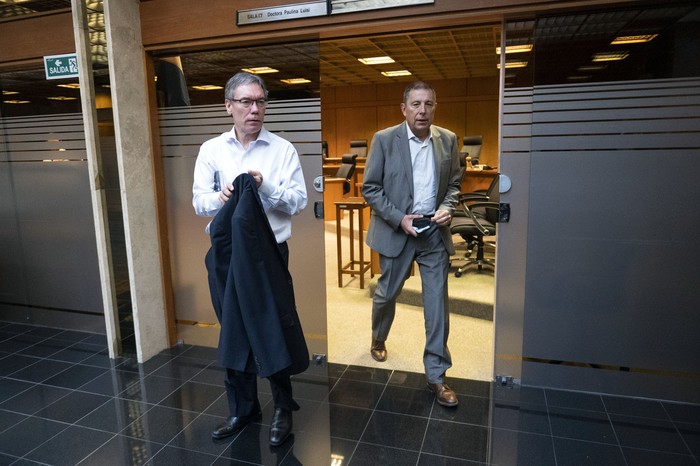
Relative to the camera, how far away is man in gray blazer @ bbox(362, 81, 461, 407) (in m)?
2.85

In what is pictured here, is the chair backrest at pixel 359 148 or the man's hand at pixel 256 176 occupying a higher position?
the chair backrest at pixel 359 148

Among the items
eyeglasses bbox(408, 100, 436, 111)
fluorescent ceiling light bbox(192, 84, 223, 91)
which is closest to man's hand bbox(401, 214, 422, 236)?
eyeglasses bbox(408, 100, 436, 111)

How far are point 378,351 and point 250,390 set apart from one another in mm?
1122

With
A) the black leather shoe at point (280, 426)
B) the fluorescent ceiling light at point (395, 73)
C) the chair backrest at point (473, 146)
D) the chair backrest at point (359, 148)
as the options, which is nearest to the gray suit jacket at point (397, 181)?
the black leather shoe at point (280, 426)

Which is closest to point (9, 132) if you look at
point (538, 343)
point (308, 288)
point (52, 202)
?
point (52, 202)

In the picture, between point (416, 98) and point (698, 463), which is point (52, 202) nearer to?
point (416, 98)

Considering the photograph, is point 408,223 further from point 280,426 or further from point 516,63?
point 280,426

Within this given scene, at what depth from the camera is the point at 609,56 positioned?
2.61m

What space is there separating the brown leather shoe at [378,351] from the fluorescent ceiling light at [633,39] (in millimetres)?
2271

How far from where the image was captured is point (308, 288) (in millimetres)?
3416

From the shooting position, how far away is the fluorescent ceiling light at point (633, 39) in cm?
254

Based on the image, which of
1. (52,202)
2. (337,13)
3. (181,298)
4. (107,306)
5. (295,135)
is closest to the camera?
(337,13)

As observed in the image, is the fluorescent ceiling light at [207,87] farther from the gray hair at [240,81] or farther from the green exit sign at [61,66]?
the gray hair at [240,81]

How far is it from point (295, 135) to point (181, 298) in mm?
1538
